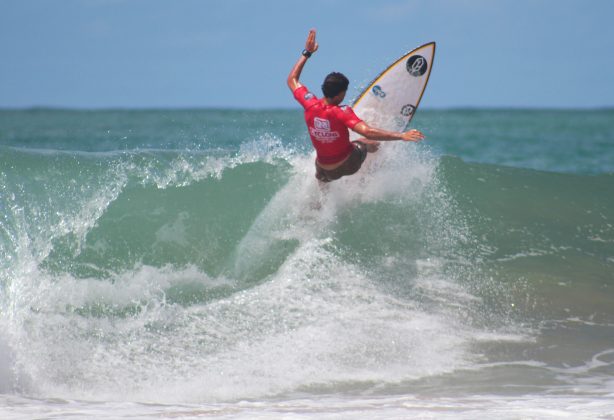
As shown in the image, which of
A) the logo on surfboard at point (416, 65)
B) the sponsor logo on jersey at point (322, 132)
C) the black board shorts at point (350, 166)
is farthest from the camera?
the logo on surfboard at point (416, 65)

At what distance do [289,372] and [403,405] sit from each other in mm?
1026

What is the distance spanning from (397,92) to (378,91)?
0.22 m

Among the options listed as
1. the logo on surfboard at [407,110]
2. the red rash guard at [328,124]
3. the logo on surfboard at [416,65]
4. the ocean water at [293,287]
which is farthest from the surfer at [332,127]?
the logo on surfboard at [416,65]

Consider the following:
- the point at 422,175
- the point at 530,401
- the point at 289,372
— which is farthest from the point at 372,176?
the point at 530,401

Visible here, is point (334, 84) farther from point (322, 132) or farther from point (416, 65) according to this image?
point (416, 65)

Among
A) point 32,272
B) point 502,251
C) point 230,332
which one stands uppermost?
point 502,251

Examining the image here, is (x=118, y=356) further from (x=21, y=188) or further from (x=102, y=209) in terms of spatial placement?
(x=21, y=188)

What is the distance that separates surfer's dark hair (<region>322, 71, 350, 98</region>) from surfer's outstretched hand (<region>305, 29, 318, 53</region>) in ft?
2.03

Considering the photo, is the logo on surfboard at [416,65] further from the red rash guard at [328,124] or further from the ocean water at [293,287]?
the red rash guard at [328,124]

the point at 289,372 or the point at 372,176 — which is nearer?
the point at 289,372

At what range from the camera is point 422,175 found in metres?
9.16

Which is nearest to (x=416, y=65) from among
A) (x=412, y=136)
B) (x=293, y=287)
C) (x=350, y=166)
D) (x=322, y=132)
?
(x=350, y=166)

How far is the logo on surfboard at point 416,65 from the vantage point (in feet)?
28.4

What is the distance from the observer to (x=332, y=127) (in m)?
7.12
